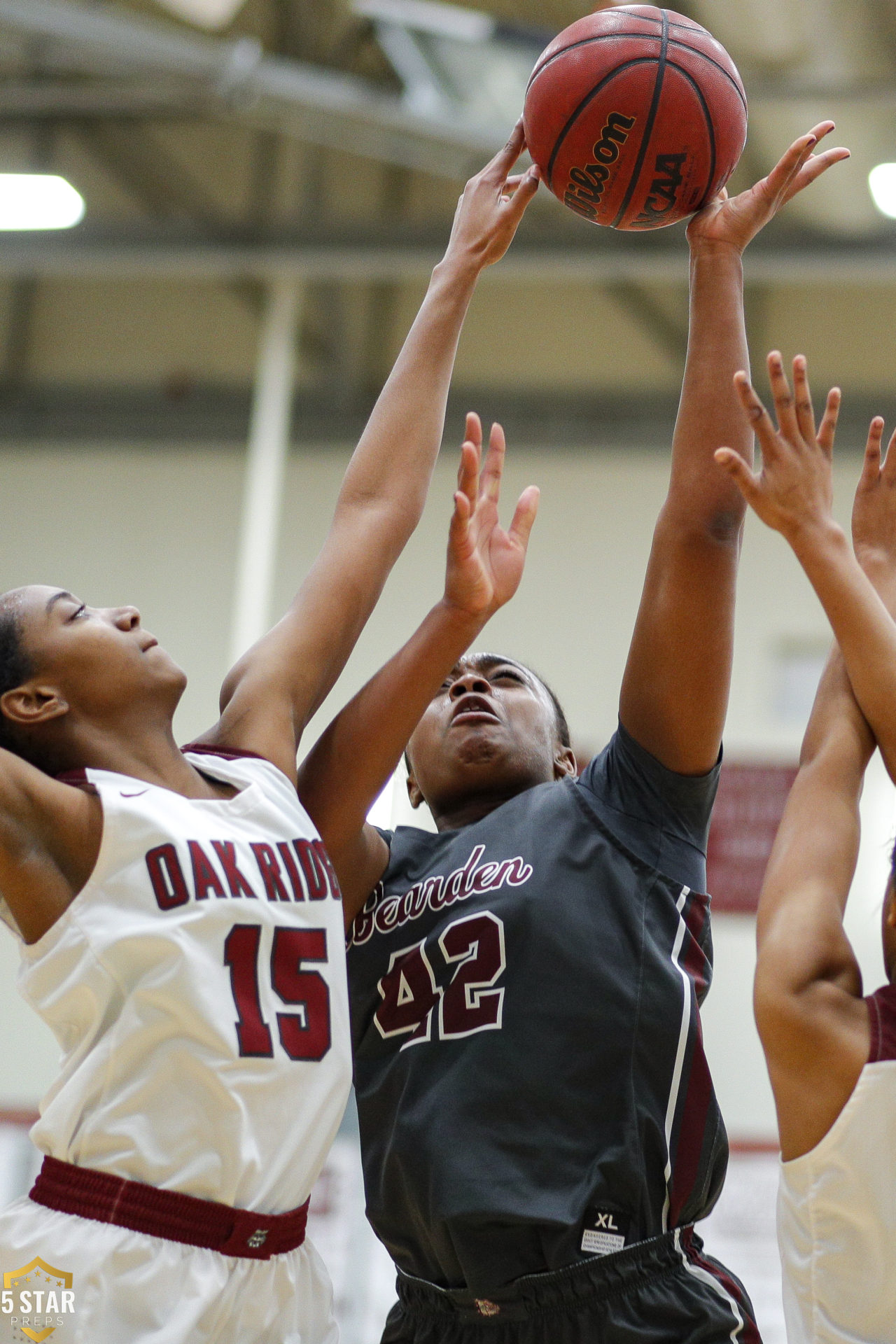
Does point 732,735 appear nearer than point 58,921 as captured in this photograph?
No

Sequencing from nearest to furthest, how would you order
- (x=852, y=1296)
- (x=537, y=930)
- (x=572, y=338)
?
(x=852, y=1296)
(x=537, y=930)
(x=572, y=338)

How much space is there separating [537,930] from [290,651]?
0.65 m

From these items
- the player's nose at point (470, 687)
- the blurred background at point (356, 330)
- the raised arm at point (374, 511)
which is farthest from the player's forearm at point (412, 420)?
the blurred background at point (356, 330)

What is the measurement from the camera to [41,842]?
2.25 m

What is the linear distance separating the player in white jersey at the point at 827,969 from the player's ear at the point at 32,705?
3.71ft

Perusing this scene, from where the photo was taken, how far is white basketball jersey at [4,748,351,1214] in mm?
2191

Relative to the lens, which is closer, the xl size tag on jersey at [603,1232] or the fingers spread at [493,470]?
the xl size tag on jersey at [603,1232]

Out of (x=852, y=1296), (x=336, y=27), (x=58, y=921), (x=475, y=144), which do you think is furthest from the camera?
(x=336, y=27)

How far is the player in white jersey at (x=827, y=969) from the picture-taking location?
2.03 metres

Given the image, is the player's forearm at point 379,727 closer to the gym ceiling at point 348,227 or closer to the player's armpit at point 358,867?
the player's armpit at point 358,867

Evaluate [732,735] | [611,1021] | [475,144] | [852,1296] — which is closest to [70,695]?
[611,1021]

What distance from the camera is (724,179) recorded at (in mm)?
2992

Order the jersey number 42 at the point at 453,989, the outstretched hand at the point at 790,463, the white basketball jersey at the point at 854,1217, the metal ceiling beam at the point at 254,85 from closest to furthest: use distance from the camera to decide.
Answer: the white basketball jersey at the point at 854,1217, the outstretched hand at the point at 790,463, the jersey number 42 at the point at 453,989, the metal ceiling beam at the point at 254,85

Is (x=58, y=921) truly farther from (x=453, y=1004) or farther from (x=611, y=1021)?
A: (x=611, y=1021)
